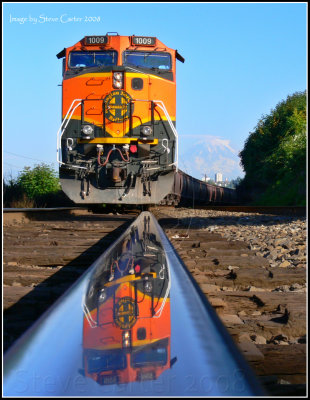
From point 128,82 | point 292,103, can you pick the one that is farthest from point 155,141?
point 292,103

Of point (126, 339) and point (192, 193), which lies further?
point (192, 193)

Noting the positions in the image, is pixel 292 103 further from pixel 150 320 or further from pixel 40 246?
pixel 150 320

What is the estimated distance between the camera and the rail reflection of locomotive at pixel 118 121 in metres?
8.80

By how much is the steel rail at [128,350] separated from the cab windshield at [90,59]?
26.0ft

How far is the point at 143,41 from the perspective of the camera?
9234 millimetres

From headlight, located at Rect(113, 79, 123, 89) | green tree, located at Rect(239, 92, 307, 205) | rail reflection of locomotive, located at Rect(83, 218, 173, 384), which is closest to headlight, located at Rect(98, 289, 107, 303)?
rail reflection of locomotive, located at Rect(83, 218, 173, 384)

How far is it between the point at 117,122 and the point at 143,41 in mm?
1767

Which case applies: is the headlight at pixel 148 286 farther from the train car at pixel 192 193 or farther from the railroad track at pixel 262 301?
the train car at pixel 192 193

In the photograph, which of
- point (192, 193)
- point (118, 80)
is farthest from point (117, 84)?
point (192, 193)

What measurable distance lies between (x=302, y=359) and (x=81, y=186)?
24.2 ft

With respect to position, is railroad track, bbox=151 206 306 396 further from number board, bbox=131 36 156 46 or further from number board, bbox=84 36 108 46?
number board, bbox=84 36 108 46

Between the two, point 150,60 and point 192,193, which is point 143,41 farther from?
point 192,193

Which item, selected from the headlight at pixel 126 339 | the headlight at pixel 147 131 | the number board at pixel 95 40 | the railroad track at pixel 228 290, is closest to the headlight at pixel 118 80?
the number board at pixel 95 40

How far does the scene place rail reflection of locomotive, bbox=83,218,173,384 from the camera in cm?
113
